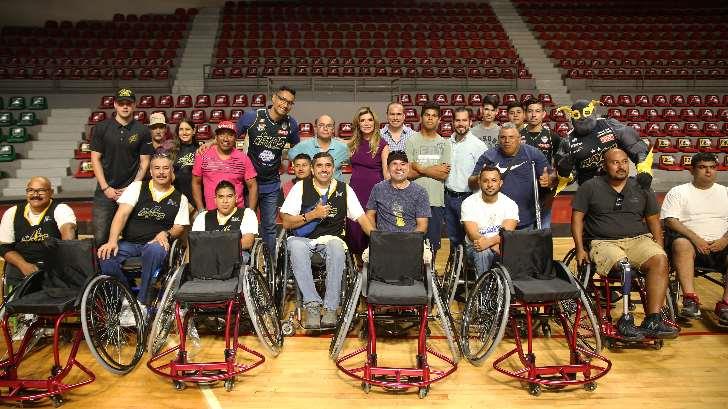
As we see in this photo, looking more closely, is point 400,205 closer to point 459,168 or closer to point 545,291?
point 459,168

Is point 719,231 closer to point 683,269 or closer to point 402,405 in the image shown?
point 683,269

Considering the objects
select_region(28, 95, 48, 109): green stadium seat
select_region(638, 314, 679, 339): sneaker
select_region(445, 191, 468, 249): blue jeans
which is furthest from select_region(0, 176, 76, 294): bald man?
select_region(28, 95, 48, 109): green stadium seat

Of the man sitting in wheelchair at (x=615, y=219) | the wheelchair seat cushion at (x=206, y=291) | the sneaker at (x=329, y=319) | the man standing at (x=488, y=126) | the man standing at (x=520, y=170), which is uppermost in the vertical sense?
the man standing at (x=488, y=126)

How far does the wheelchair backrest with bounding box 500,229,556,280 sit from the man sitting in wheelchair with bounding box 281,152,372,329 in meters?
0.86

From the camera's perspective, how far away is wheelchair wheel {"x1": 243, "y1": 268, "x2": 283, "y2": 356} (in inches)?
105

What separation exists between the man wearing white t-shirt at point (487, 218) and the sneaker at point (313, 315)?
3.19ft

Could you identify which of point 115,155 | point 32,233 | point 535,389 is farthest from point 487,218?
point 32,233

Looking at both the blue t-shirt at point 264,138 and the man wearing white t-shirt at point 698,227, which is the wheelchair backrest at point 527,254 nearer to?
the man wearing white t-shirt at point 698,227

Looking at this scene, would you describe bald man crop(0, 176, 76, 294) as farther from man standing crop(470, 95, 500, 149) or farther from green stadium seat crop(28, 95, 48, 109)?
green stadium seat crop(28, 95, 48, 109)

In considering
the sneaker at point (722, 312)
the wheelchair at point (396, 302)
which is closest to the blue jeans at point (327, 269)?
the wheelchair at point (396, 302)

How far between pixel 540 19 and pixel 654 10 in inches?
115

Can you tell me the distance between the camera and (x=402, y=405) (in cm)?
250

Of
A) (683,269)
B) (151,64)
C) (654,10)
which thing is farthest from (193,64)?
(654,10)

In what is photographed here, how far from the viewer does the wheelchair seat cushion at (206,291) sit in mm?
2674
